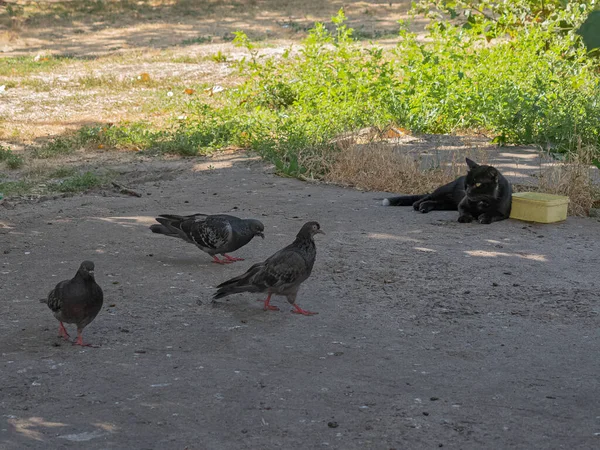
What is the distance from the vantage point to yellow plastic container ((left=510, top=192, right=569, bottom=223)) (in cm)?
921

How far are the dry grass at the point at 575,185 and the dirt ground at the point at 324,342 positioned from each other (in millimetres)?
368

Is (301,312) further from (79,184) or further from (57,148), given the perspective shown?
(57,148)

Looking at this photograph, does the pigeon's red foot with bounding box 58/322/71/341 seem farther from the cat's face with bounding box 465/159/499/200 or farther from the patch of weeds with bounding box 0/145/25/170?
the patch of weeds with bounding box 0/145/25/170

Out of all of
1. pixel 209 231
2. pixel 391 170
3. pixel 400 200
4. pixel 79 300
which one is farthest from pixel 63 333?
pixel 391 170

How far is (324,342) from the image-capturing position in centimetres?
589

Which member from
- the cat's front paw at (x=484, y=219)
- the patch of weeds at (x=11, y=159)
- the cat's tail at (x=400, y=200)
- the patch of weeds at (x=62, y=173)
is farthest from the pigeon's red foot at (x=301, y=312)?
the patch of weeds at (x=11, y=159)

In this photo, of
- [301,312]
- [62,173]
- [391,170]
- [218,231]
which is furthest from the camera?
[62,173]

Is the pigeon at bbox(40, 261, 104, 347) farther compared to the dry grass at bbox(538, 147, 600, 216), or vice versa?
the dry grass at bbox(538, 147, 600, 216)

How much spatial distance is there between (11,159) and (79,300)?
8177 mm

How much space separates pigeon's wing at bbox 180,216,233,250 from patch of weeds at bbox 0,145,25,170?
6215 millimetres

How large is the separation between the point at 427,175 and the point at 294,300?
515 centimetres

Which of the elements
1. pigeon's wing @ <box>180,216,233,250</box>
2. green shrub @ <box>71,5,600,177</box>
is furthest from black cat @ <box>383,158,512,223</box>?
pigeon's wing @ <box>180,216,233,250</box>

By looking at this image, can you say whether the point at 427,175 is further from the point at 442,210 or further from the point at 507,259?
the point at 507,259

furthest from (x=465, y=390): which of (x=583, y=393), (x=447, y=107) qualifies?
(x=447, y=107)
